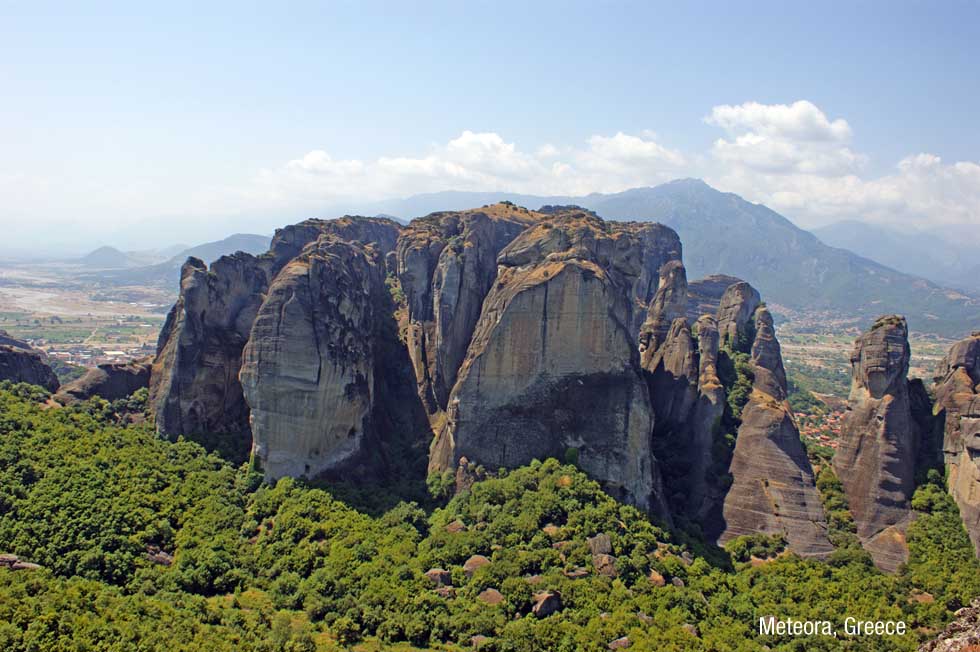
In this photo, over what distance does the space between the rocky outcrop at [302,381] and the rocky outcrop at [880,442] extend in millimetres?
30529

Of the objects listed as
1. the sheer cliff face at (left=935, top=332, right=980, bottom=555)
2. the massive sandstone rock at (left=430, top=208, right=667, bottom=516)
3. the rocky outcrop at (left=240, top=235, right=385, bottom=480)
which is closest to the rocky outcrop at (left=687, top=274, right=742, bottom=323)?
the sheer cliff face at (left=935, top=332, right=980, bottom=555)

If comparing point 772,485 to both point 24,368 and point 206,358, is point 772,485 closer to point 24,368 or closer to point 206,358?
point 206,358

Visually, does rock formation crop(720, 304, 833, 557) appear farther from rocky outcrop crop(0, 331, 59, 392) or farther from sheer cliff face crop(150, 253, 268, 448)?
rocky outcrop crop(0, 331, 59, 392)

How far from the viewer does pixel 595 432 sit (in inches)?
1454

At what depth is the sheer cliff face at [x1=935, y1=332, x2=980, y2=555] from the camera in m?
34.2

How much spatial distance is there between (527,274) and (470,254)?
8.96 m

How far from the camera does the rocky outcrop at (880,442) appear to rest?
36.2 meters

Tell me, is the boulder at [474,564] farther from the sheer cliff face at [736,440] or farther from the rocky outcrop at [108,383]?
the rocky outcrop at [108,383]

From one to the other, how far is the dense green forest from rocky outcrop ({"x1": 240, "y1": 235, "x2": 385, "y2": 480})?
2074 mm

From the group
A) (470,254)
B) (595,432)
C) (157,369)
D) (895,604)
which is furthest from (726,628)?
(157,369)

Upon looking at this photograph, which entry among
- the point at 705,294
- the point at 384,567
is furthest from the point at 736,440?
the point at 705,294

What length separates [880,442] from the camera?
3744 cm

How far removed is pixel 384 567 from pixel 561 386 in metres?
14.1

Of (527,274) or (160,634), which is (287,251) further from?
(160,634)
